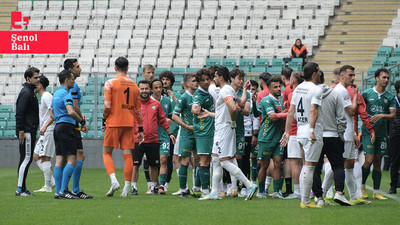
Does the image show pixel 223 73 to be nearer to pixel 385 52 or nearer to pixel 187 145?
pixel 187 145

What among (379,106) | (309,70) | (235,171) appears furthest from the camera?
(379,106)

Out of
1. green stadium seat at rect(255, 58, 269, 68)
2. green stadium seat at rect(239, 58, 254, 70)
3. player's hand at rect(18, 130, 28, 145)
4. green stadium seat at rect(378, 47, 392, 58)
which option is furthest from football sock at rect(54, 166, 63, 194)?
green stadium seat at rect(378, 47, 392, 58)

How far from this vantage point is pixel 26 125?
10789 mm

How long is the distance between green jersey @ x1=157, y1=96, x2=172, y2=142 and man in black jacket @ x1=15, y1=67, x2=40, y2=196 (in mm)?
2089

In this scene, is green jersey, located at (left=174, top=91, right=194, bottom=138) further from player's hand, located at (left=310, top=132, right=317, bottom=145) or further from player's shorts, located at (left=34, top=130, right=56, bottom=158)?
player's hand, located at (left=310, top=132, right=317, bottom=145)

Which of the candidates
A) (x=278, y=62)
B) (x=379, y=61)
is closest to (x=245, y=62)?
(x=278, y=62)

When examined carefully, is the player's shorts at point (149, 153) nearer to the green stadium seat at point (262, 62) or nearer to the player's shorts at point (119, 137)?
the player's shorts at point (119, 137)

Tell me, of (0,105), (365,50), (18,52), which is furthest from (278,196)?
(18,52)

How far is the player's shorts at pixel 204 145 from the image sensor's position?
9875 millimetres

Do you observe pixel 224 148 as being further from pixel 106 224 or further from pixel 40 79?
pixel 40 79

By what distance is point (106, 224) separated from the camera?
705cm

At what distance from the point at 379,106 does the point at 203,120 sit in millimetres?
2897

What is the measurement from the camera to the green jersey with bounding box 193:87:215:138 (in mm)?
10008

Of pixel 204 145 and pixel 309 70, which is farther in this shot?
pixel 204 145
